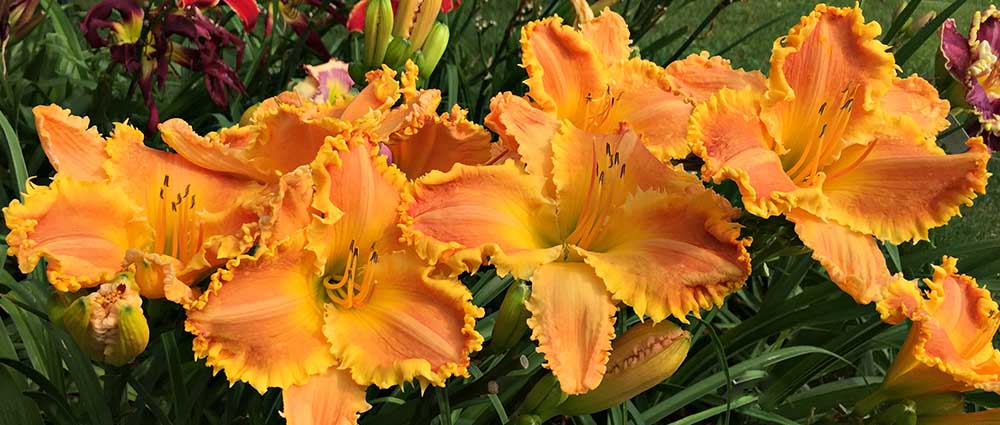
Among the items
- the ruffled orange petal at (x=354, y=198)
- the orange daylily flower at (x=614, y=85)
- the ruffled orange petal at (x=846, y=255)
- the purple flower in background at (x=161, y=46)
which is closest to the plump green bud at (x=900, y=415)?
the ruffled orange petal at (x=846, y=255)

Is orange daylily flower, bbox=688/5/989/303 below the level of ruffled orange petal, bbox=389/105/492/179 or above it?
above

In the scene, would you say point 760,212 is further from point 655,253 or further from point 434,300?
point 434,300

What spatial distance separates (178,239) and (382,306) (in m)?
0.23

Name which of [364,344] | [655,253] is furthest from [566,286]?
[364,344]

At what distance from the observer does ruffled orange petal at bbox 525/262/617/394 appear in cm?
80

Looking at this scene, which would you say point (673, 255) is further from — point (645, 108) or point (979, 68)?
point (979, 68)

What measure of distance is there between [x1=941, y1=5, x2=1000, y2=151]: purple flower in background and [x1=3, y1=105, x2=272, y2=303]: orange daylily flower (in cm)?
105

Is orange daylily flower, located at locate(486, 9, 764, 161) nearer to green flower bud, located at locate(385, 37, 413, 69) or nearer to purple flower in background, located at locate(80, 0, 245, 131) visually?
green flower bud, located at locate(385, 37, 413, 69)

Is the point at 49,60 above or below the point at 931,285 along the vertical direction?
below

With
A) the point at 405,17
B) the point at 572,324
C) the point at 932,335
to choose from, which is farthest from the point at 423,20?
the point at 932,335

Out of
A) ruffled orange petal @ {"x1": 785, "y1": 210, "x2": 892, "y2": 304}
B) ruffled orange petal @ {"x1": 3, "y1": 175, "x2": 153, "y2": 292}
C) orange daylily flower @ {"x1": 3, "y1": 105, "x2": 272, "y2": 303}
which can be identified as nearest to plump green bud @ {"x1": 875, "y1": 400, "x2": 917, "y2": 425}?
ruffled orange petal @ {"x1": 785, "y1": 210, "x2": 892, "y2": 304}

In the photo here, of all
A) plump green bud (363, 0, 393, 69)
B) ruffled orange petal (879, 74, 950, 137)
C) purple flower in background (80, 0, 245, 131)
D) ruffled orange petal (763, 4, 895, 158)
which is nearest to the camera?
ruffled orange petal (763, 4, 895, 158)

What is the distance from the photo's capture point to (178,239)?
2.95ft

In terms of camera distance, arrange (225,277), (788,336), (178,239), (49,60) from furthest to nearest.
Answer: (49,60)
(788,336)
(178,239)
(225,277)
